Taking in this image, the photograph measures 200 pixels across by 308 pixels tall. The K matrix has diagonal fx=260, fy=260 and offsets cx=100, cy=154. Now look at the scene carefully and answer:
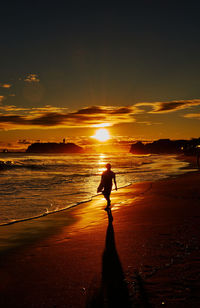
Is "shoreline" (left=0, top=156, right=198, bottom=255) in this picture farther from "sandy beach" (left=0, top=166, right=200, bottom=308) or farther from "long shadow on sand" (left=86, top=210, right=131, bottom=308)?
"long shadow on sand" (left=86, top=210, right=131, bottom=308)

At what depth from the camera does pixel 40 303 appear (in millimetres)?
3734

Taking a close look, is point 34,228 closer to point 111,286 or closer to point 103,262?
point 103,262

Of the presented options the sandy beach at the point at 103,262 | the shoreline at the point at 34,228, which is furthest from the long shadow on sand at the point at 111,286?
the shoreline at the point at 34,228

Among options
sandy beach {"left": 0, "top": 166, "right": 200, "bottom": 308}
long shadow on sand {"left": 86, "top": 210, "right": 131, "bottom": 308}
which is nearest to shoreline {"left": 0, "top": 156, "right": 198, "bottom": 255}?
sandy beach {"left": 0, "top": 166, "right": 200, "bottom": 308}

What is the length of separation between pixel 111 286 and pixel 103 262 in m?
1.03

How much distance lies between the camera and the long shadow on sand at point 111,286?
367cm

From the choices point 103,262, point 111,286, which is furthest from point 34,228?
point 111,286

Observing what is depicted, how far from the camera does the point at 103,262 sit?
16.9 ft

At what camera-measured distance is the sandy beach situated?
3.82m

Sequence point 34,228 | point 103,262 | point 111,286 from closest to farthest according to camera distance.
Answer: point 111,286 < point 103,262 < point 34,228

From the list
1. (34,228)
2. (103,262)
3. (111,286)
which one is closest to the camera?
(111,286)

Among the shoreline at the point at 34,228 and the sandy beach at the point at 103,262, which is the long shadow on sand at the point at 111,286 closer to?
the sandy beach at the point at 103,262

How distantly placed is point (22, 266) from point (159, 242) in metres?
3.07

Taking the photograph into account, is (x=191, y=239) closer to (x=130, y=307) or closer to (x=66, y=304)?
(x=130, y=307)
